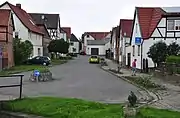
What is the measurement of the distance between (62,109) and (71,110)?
13.8 inches

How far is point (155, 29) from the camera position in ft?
136

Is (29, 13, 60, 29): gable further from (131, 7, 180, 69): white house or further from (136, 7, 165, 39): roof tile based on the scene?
(131, 7, 180, 69): white house

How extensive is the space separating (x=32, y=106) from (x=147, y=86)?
1332 centimetres

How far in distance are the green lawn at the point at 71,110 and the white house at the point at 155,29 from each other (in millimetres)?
28659

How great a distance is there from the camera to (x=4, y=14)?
46000 mm

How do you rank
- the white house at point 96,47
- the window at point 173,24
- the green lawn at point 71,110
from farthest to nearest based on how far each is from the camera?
the white house at point 96,47 → the window at point 173,24 → the green lawn at point 71,110

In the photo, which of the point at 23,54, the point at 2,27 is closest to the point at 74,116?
the point at 2,27

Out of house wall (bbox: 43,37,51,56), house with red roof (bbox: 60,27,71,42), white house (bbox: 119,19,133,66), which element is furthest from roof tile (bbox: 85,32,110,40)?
white house (bbox: 119,19,133,66)

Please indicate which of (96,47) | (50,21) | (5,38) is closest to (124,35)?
(5,38)

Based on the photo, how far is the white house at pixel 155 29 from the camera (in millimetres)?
40906

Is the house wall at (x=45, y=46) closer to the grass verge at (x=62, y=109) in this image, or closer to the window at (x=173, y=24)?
the window at (x=173, y=24)

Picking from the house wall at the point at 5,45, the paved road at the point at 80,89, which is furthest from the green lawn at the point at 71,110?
the house wall at the point at 5,45

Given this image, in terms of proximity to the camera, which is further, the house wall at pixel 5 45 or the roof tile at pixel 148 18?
the house wall at pixel 5 45

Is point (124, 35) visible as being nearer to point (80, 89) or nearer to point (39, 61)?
point (39, 61)
